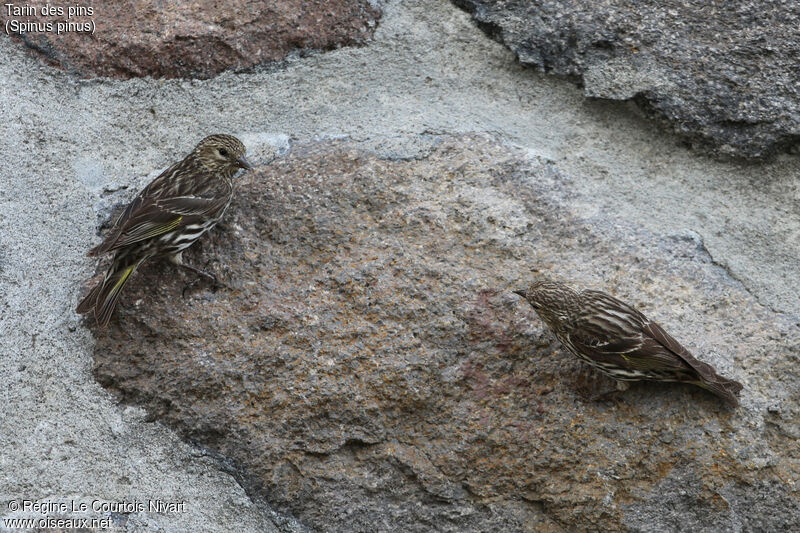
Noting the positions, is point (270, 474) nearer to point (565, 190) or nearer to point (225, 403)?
point (225, 403)

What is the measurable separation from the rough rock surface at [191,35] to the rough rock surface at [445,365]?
0.66 meters

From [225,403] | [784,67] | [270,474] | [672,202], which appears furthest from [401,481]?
[784,67]

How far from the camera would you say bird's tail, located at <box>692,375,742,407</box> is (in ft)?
10.3

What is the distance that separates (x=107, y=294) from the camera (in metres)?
3.44

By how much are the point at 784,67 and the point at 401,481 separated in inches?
87.8

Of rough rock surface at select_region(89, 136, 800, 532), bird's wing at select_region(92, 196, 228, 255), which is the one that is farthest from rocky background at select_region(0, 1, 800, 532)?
bird's wing at select_region(92, 196, 228, 255)

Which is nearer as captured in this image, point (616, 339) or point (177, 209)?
point (616, 339)

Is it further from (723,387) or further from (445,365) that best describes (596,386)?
(445,365)

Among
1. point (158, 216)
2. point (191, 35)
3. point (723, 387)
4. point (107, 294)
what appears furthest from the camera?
point (191, 35)

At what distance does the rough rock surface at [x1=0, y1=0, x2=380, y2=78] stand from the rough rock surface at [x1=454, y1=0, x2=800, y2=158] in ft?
2.51

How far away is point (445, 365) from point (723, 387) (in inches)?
37.3

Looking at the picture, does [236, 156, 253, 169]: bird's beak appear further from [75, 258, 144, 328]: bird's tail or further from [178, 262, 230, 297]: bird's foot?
[75, 258, 144, 328]: bird's tail

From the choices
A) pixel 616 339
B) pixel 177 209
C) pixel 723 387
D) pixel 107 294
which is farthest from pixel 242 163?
pixel 723 387

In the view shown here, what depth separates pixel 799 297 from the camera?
3.47m
